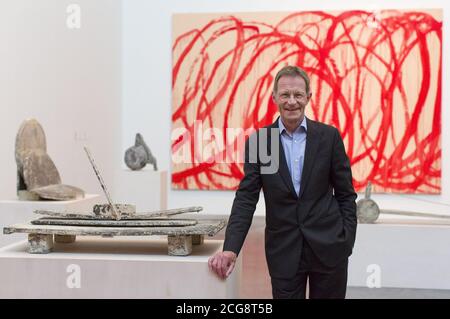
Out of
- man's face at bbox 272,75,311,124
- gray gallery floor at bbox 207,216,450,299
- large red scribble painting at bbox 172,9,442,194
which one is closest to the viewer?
man's face at bbox 272,75,311,124

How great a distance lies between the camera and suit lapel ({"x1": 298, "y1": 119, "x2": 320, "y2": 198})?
246 centimetres

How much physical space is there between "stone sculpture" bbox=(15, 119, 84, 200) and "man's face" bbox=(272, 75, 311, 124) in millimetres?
2611

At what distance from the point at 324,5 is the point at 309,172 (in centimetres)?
600

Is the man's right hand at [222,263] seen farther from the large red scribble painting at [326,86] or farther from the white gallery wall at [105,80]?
the large red scribble painting at [326,86]

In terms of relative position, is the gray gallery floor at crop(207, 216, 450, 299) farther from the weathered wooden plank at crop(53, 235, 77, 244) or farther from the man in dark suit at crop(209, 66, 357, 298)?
the man in dark suit at crop(209, 66, 357, 298)

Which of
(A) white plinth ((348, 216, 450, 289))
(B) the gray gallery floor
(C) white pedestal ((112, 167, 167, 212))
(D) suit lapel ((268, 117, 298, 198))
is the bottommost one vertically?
(B) the gray gallery floor

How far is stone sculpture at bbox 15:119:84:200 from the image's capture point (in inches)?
182

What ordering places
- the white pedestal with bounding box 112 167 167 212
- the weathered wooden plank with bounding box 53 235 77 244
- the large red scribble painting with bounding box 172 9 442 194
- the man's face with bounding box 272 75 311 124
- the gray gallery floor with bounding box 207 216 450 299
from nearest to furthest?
the man's face with bounding box 272 75 311 124 → the weathered wooden plank with bounding box 53 235 77 244 → the gray gallery floor with bounding box 207 216 450 299 → the white pedestal with bounding box 112 167 167 212 → the large red scribble painting with bounding box 172 9 442 194

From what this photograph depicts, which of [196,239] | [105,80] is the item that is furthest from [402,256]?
[105,80]

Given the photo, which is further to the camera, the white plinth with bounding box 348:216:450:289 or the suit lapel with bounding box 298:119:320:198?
the white plinth with bounding box 348:216:450:289

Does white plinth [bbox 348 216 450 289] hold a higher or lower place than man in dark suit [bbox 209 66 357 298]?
lower

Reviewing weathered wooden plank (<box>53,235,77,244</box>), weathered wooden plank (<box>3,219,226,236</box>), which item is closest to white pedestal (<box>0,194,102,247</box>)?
weathered wooden plank (<box>53,235,77,244</box>)

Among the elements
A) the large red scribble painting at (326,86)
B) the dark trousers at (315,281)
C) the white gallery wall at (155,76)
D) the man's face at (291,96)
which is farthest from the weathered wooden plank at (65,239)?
the white gallery wall at (155,76)

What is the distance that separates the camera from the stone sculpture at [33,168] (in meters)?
4.62
